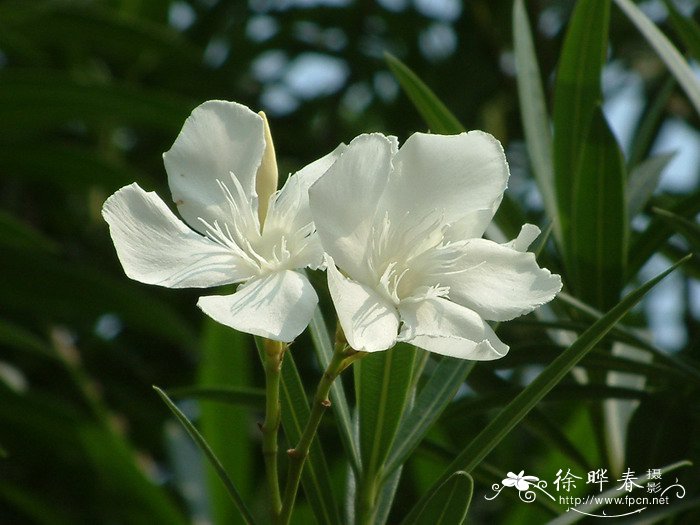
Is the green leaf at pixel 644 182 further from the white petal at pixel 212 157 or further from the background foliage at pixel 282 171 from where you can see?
the white petal at pixel 212 157

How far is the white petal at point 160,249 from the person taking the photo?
0.62 m

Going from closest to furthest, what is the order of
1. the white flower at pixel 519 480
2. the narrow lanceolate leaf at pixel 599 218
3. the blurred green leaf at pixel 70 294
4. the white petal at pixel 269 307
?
the white petal at pixel 269 307
the white flower at pixel 519 480
the narrow lanceolate leaf at pixel 599 218
the blurred green leaf at pixel 70 294

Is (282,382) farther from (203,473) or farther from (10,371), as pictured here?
(10,371)

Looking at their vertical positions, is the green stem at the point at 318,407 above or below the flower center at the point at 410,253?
below

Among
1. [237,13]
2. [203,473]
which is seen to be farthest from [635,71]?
[203,473]

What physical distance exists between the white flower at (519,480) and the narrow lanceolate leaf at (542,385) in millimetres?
182

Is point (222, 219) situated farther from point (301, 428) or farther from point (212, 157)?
point (301, 428)

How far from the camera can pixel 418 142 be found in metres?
0.60

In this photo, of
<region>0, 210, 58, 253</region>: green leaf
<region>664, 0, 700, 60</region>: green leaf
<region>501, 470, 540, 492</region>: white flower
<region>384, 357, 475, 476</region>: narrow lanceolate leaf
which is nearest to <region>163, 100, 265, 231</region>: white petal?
<region>384, 357, 475, 476</region>: narrow lanceolate leaf

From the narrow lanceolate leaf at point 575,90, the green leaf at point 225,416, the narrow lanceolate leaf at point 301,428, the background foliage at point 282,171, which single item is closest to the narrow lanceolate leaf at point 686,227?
the background foliage at point 282,171

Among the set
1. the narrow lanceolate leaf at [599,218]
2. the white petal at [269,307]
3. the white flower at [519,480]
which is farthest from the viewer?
the narrow lanceolate leaf at [599,218]

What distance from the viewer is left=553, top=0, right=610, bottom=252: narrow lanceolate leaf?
98 centimetres

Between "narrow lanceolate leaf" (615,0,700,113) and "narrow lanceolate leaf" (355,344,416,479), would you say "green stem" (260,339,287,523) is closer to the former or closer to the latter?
"narrow lanceolate leaf" (355,344,416,479)

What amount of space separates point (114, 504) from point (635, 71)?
145 cm
